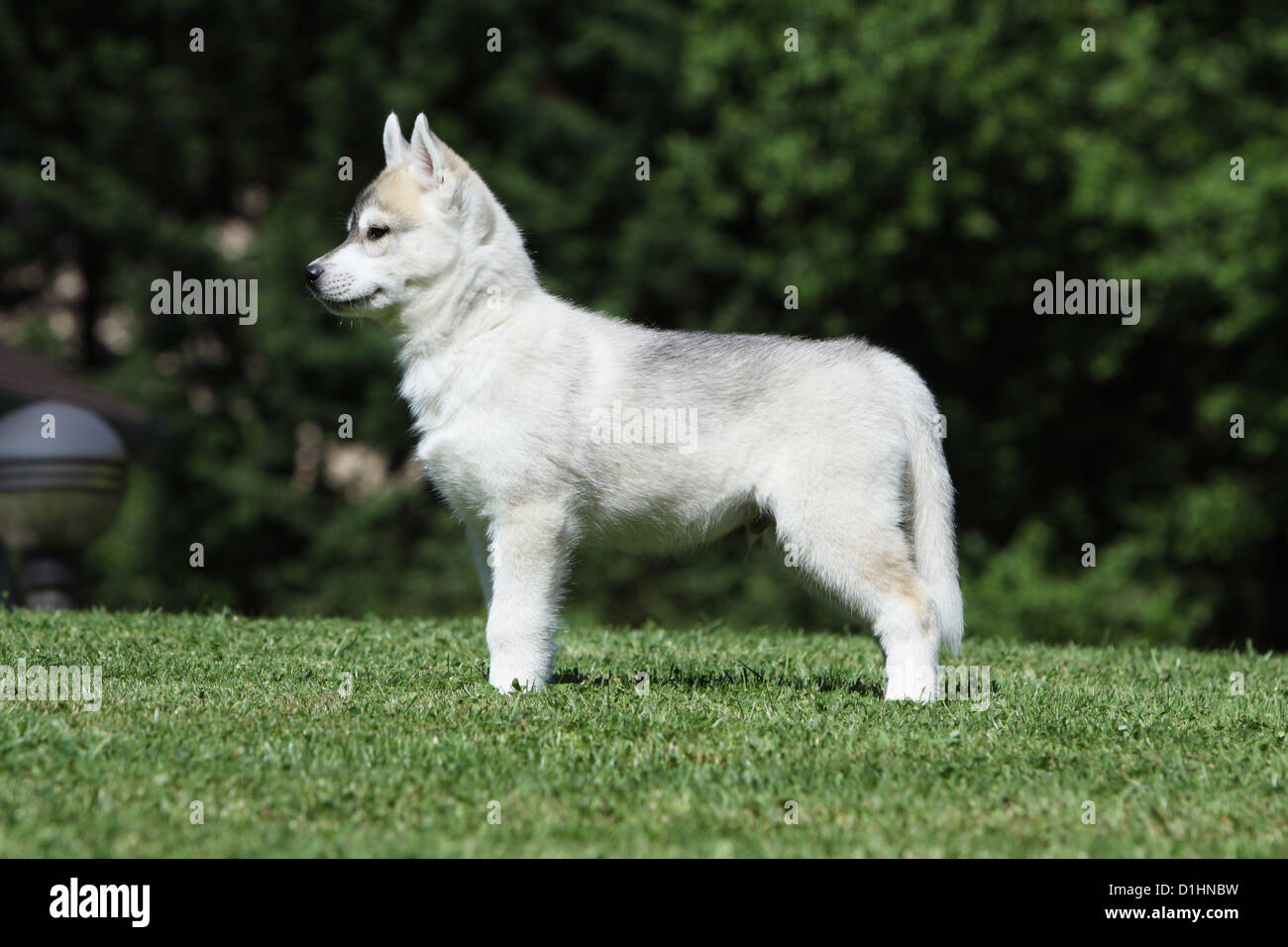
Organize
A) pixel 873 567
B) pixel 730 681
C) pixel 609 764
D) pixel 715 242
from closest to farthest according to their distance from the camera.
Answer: pixel 609 764, pixel 873 567, pixel 730 681, pixel 715 242

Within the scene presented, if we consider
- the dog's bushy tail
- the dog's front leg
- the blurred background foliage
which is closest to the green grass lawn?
the dog's front leg

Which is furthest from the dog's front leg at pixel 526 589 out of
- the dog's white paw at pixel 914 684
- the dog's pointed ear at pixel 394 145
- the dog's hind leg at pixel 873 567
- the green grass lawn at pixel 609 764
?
the dog's pointed ear at pixel 394 145

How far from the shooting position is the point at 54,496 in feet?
35.6

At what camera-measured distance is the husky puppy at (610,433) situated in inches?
243

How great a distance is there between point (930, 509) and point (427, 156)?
269 centimetres

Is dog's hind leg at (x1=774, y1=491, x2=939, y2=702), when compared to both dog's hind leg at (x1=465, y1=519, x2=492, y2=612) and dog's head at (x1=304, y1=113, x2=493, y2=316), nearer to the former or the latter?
dog's hind leg at (x1=465, y1=519, x2=492, y2=612)

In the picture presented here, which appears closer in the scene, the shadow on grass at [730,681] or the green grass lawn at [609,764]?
the green grass lawn at [609,764]

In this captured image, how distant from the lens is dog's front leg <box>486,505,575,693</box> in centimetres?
617

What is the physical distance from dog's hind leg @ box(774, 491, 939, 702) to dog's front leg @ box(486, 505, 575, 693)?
3.17 ft

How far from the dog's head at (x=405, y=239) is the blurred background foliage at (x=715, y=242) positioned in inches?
457

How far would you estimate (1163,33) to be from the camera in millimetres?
17625

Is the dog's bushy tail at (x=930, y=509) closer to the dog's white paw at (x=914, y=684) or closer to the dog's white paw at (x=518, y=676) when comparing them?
the dog's white paw at (x=914, y=684)

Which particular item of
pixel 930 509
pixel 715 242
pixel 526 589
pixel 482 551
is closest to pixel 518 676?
pixel 526 589

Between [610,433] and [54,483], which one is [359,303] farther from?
[54,483]
